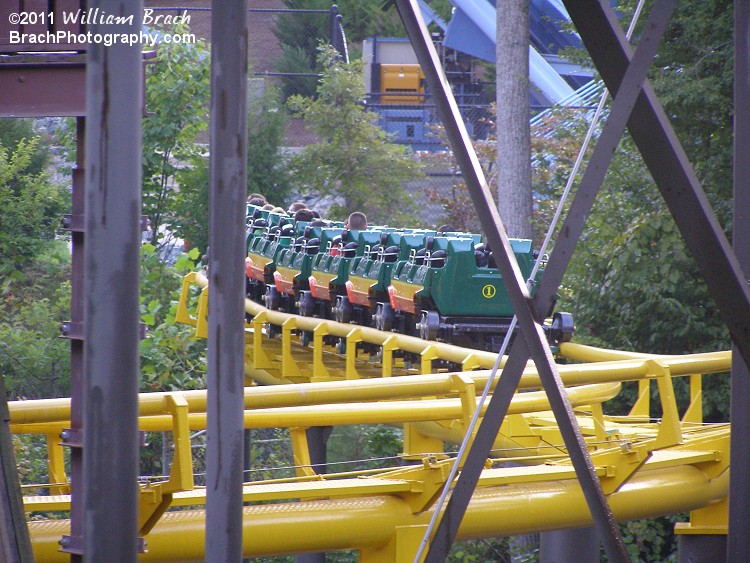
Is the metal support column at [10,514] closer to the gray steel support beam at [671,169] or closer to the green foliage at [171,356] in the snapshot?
the gray steel support beam at [671,169]

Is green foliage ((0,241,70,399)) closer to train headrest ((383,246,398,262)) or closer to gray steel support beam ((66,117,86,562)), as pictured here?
train headrest ((383,246,398,262))

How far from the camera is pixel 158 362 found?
507 inches

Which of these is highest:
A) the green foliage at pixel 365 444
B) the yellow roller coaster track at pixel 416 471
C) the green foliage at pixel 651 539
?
the yellow roller coaster track at pixel 416 471

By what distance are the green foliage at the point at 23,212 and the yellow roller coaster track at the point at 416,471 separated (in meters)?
11.4

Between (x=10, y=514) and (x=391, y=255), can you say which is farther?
(x=391, y=255)

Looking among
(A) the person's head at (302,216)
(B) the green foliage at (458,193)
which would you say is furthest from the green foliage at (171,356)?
(B) the green foliage at (458,193)

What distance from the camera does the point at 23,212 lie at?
16.6 meters

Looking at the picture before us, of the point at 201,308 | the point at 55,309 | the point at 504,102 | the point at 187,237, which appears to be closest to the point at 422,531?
the point at 201,308

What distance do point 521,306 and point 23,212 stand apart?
48.4 ft

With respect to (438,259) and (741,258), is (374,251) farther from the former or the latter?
(741,258)

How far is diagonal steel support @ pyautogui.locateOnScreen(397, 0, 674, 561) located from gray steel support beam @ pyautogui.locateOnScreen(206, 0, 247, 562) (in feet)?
1.64

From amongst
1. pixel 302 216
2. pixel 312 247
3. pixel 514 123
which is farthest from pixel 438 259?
pixel 514 123

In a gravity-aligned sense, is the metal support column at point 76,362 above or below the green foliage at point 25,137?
below

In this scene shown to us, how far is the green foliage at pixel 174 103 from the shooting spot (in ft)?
54.4
